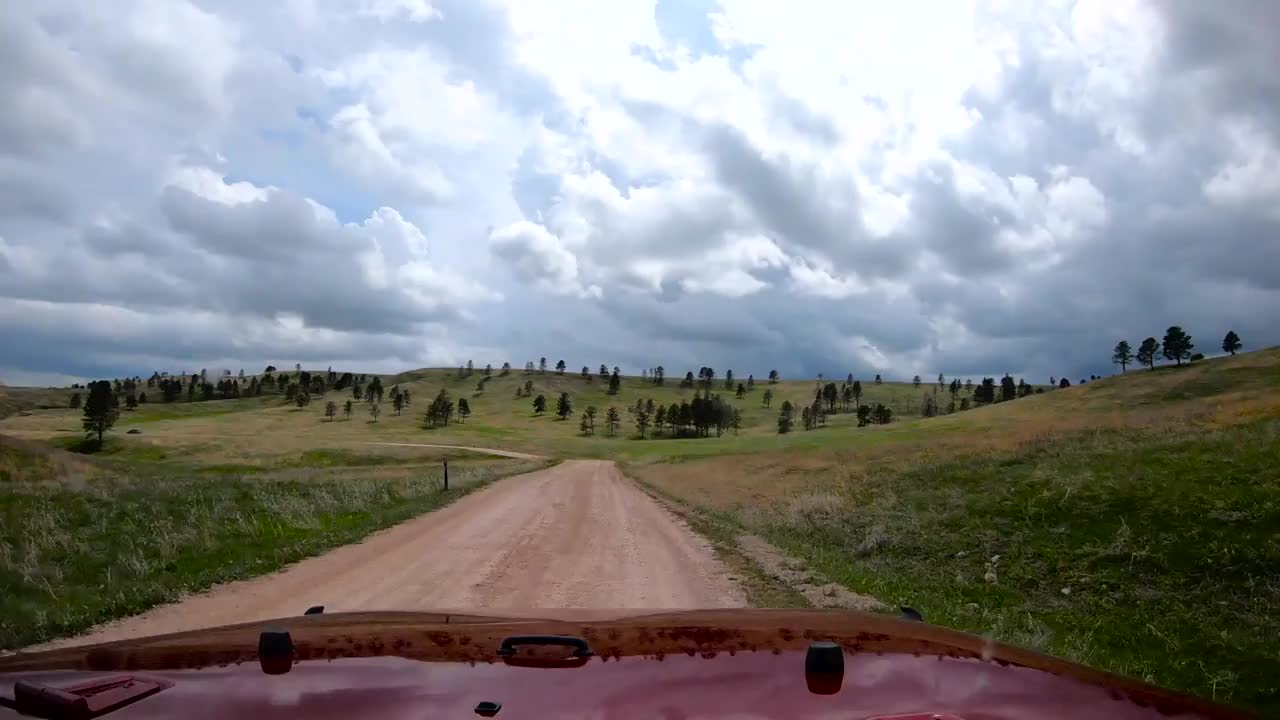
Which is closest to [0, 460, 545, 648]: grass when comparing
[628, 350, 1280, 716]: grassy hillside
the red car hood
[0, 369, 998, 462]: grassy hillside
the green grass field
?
the green grass field

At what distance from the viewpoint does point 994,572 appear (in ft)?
48.4

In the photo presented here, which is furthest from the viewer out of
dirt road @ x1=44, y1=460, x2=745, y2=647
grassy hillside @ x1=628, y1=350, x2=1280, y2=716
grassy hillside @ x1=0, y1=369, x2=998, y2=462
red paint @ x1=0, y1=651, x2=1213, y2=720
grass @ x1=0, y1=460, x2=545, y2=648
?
grassy hillside @ x1=0, y1=369, x2=998, y2=462

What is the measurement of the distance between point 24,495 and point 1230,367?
117776 mm

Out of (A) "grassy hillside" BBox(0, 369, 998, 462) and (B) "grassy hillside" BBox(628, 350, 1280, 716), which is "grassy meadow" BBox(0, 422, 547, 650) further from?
(A) "grassy hillside" BBox(0, 369, 998, 462)

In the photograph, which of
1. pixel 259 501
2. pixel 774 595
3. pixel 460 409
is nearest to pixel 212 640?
pixel 774 595

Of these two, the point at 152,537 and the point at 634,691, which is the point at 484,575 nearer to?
the point at 152,537

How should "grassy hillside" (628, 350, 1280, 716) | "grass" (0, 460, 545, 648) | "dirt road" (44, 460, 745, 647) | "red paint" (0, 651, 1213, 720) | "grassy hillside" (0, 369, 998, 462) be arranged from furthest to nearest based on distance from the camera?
"grassy hillside" (0, 369, 998, 462) < "grassy hillside" (628, 350, 1280, 716) < "dirt road" (44, 460, 745, 647) < "grass" (0, 460, 545, 648) < "red paint" (0, 651, 1213, 720)

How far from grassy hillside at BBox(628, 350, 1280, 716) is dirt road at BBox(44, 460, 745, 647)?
2.95 m

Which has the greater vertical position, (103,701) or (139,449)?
(103,701)

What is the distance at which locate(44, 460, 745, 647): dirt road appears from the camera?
9.92m

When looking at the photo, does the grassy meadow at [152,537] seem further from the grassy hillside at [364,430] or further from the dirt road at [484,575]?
the grassy hillside at [364,430]

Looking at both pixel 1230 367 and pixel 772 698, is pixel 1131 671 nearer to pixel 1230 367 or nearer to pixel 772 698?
pixel 772 698

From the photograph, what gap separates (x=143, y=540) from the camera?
45.3 ft

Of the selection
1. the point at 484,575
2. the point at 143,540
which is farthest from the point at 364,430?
the point at 484,575
